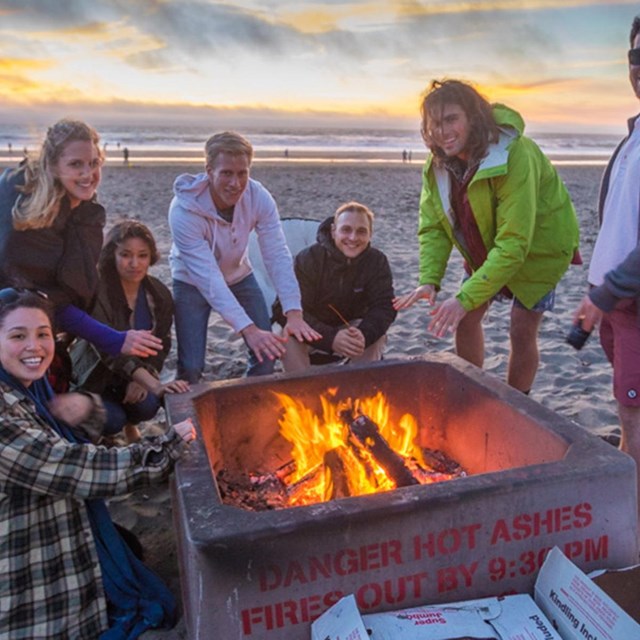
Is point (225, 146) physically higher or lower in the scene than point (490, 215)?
higher

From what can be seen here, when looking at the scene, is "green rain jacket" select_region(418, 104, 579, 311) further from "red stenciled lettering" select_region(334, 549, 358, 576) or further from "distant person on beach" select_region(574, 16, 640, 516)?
"red stenciled lettering" select_region(334, 549, 358, 576)

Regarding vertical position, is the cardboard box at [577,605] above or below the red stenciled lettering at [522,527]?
below

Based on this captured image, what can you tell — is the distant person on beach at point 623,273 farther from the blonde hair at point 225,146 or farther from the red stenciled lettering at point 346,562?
the blonde hair at point 225,146

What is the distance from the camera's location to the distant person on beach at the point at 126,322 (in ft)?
12.7

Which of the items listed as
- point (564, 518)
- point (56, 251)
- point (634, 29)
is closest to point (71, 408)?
point (56, 251)

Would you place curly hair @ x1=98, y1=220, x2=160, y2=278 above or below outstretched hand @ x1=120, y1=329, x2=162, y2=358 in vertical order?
above

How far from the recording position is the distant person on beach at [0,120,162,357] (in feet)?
10.5

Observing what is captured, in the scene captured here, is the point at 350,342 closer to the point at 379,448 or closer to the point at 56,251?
the point at 379,448

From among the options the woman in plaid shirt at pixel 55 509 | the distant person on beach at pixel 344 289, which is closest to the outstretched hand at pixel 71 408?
the woman in plaid shirt at pixel 55 509

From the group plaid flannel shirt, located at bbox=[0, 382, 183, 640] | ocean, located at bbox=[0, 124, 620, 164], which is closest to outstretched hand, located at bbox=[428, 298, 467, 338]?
plaid flannel shirt, located at bbox=[0, 382, 183, 640]

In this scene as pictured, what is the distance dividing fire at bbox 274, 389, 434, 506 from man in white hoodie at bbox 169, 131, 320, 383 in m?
0.64

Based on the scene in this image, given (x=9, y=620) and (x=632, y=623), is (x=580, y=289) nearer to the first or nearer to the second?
(x=632, y=623)

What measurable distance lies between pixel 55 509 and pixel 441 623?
1498mm

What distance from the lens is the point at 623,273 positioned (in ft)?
9.12
